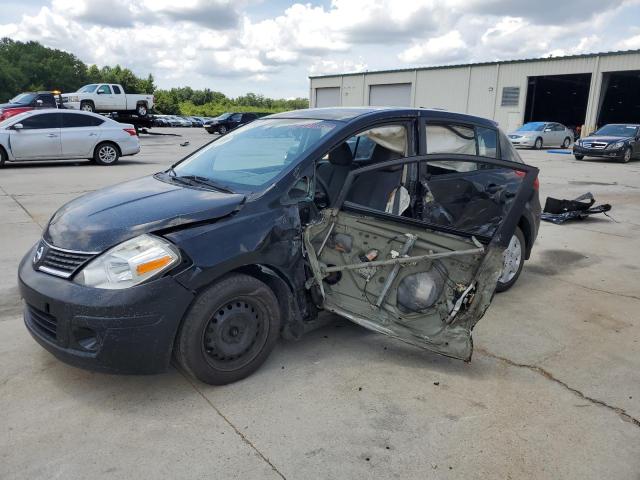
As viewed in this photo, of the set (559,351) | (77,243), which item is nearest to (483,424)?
(559,351)

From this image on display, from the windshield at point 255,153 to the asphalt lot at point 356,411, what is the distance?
1253mm

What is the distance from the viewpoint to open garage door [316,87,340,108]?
47.3m

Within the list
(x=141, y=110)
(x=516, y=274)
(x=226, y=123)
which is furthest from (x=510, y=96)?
(x=516, y=274)

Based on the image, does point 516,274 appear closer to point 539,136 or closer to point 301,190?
point 301,190

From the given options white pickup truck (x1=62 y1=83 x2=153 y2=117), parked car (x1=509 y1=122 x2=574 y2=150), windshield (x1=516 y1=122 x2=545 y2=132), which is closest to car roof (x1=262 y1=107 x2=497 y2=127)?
parked car (x1=509 y1=122 x2=574 y2=150)

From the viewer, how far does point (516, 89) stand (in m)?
35.0

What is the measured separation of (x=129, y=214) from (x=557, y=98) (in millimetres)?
48535

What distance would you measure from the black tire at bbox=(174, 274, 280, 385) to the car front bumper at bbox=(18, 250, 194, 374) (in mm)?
100

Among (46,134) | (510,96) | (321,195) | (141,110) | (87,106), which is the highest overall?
(510,96)

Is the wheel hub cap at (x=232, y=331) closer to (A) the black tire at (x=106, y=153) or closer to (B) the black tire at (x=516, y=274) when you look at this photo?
(B) the black tire at (x=516, y=274)

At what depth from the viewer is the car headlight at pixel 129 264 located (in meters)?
2.80

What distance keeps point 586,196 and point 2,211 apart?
378 inches

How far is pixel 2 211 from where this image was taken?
8117mm

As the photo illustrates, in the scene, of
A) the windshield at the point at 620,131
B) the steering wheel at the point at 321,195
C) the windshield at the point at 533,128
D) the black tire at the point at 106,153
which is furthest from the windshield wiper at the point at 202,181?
the windshield at the point at 533,128
